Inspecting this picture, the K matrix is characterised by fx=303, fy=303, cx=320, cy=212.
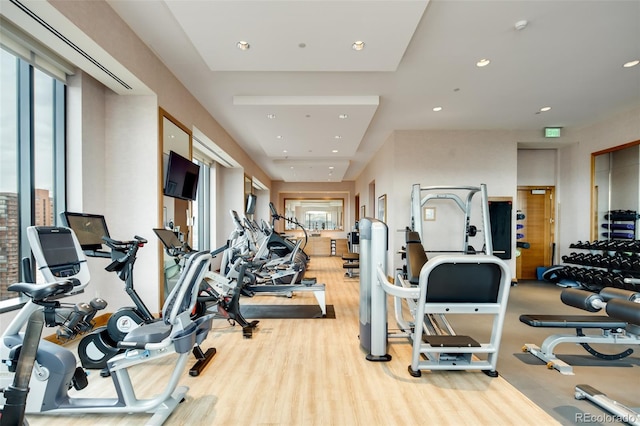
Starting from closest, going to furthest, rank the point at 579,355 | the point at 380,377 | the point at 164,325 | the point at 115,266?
the point at 164,325, the point at 115,266, the point at 380,377, the point at 579,355

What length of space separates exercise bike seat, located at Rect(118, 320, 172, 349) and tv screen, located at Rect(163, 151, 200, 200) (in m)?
2.41

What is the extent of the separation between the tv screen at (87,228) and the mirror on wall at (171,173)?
3.32ft

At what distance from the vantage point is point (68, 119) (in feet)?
10.6

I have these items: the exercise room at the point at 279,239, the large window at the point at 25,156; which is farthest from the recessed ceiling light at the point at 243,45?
the large window at the point at 25,156

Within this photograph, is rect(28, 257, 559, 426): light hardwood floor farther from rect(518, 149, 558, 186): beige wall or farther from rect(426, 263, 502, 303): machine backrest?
rect(518, 149, 558, 186): beige wall

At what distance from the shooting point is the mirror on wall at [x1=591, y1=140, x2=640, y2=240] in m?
5.45

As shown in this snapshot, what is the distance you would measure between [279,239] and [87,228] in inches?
133

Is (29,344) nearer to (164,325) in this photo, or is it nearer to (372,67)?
(164,325)

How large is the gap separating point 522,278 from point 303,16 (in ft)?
23.9

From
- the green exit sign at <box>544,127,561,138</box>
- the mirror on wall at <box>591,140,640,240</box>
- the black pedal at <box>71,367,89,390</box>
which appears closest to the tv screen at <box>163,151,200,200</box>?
the black pedal at <box>71,367,89,390</box>

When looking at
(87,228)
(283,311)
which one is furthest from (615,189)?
(87,228)

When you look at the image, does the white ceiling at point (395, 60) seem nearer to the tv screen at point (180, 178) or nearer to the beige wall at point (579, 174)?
the beige wall at point (579, 174)

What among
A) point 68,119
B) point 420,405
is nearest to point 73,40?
point 68,119

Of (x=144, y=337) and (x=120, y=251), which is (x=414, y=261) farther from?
(x=120, y=251)
